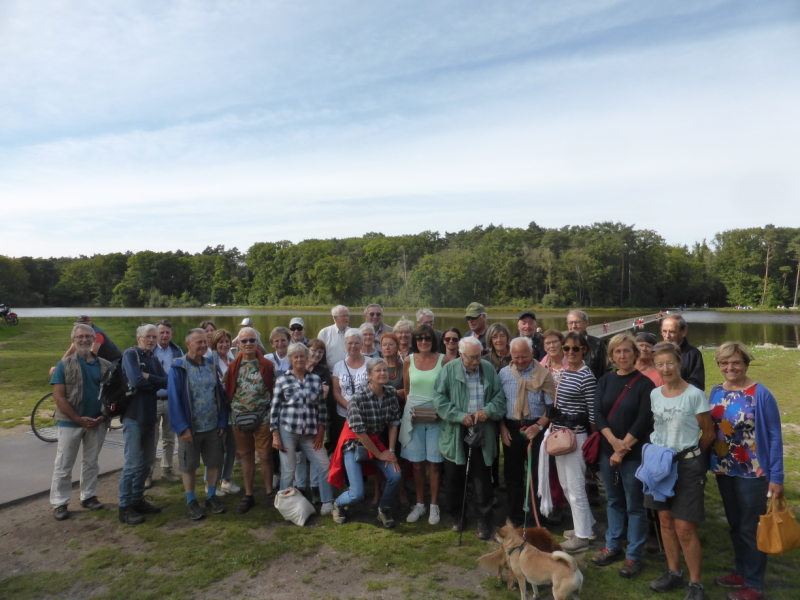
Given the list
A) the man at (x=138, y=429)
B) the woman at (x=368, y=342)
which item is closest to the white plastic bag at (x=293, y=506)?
the man at (x=138, y=429)

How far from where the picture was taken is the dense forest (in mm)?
68062

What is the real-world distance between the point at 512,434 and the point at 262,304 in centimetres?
8499

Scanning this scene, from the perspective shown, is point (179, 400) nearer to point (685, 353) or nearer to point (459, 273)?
point (685, 353)

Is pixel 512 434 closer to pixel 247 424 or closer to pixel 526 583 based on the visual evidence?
pixel 526 583

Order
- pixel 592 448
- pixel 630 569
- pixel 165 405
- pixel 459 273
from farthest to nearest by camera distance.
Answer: pixel 459 273 → pixel 165 405 → pixel 592 448 → pixel 630 569

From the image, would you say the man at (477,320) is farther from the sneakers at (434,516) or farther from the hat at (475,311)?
the sneakers at (434,516)

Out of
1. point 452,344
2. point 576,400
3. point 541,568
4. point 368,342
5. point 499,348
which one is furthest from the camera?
point 368,342

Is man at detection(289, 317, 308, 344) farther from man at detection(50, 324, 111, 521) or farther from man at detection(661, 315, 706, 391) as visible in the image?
man at detection(661, 315, 706, 391)

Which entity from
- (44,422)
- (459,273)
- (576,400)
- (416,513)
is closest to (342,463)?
(416,513)

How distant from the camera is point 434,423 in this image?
4.80m

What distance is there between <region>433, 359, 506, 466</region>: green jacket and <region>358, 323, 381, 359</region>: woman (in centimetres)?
117

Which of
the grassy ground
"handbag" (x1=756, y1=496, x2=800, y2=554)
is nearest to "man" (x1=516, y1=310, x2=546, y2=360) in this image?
the grassy ground

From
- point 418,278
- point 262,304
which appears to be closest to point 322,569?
point 418,278

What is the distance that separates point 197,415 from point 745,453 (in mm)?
4707
